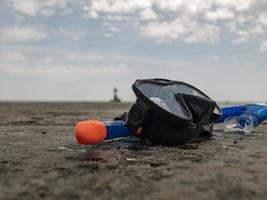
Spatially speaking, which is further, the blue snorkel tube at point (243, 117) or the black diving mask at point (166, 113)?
the blue snorkel tube at point (243, 117)

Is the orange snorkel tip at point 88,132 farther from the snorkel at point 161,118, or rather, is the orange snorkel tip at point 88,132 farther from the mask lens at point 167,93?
the mask lens at point 167,93

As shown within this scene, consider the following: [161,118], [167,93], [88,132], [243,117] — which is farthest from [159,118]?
[243,117]

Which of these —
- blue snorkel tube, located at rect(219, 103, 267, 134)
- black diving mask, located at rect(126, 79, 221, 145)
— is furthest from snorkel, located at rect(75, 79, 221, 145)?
blue snorkel tube, located at rect(219, 103, 267, 134)

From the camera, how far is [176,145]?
4.80 meters

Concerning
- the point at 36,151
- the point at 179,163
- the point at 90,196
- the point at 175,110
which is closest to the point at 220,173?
the point at 179,163

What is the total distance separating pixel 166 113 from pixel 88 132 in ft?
3.03

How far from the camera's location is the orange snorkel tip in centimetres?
445

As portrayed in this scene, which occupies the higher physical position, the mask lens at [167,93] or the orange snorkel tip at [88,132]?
the mask lens at [167,93]

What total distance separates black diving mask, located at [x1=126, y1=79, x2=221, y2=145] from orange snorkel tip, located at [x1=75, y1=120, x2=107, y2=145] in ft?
1.31

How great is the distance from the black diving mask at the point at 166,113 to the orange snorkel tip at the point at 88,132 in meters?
0.40

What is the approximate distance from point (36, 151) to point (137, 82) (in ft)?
4.93

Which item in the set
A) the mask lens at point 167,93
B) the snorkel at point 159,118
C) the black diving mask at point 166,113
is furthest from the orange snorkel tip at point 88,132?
the mask lens at point 167,93

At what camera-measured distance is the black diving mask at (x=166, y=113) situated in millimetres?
4527

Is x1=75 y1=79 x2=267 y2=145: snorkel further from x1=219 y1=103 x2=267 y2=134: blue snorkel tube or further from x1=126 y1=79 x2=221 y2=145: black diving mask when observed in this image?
x1=219 y1=103 x2=267 y2=134: blue snorkel tube
